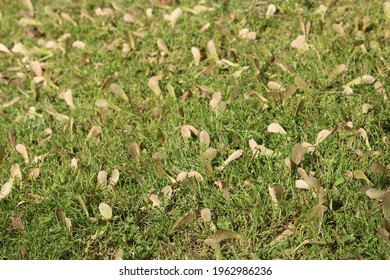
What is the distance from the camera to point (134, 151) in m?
3.53

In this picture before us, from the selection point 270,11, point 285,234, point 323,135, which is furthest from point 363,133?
point 270,11

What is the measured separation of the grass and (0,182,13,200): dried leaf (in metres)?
0.02

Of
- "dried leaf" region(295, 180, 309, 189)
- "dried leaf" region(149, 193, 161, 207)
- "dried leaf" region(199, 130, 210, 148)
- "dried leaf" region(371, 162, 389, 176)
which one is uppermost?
"dried leaf" region(371, 162, 389, 176)

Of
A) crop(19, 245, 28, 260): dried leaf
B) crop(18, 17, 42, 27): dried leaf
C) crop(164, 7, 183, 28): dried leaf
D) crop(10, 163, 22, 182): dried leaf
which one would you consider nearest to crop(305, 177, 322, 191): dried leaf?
crop(19, 245, 28, 260): dried leaf

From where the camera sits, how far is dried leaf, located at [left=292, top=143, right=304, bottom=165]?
326 cm

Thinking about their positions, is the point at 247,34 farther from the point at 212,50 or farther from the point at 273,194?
the point at 273,194

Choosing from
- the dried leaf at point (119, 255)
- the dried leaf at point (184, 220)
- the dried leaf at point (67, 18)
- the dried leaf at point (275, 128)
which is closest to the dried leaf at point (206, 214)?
the dried leaf at point (184, 220)

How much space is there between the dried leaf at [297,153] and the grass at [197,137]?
5 cm

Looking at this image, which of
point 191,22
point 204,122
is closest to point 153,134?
point 204,122

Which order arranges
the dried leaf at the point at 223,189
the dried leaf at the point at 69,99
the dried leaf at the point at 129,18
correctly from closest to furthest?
the dried leaf at the point at 223,189
the dried leaf at the point at 69,99
the dried leaf at the point at 129,18

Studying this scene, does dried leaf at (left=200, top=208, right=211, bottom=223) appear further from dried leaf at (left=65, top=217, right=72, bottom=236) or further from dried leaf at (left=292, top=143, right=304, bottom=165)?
dried leaf at (left=65, top=217, right=72, bottom=236)

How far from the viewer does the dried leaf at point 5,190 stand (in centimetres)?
346

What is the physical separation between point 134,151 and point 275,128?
30.5 inches

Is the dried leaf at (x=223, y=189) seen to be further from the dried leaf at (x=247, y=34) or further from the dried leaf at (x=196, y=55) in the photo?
the dried leaf at (x=247, y=34)
